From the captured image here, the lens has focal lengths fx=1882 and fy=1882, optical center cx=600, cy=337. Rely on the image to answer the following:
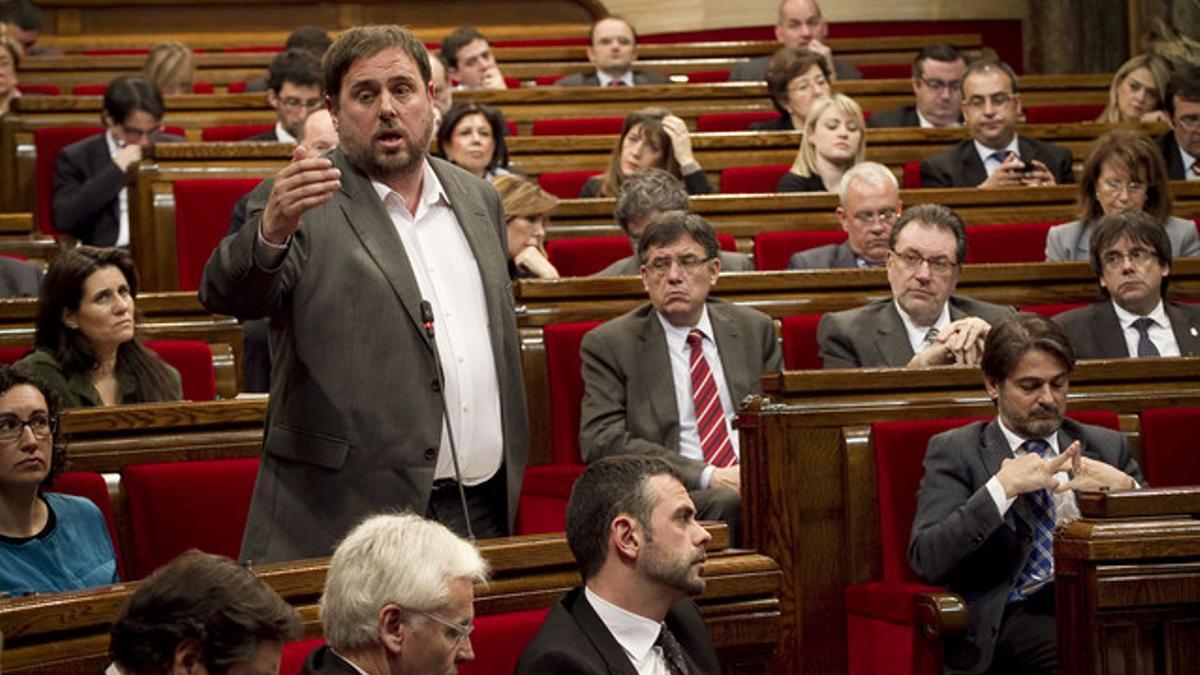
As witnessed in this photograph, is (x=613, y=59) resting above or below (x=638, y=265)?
above

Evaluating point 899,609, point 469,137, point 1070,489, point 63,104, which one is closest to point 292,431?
point 899,609

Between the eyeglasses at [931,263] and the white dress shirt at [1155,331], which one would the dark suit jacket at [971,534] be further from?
the white dress shirt at [1155,331]

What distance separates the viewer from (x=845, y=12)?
22.3ft

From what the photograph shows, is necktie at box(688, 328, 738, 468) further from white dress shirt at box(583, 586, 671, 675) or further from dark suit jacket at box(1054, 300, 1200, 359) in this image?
white dress shirt at box(583, 586, 671, 675)

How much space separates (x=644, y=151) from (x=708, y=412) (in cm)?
118

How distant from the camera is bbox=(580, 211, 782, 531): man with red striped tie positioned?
8.93 feet

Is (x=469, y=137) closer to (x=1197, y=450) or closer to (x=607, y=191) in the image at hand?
(x=607, y=191)

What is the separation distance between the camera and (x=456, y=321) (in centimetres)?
186

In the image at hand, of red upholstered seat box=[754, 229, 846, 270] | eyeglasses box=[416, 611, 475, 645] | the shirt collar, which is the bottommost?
the shirt collar

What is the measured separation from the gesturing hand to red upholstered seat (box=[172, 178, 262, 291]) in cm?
202

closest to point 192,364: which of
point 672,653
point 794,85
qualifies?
point 672,653

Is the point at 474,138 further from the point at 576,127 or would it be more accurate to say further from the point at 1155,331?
the point at 1155,331

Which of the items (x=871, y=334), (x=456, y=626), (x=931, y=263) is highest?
(x=931, y=263)

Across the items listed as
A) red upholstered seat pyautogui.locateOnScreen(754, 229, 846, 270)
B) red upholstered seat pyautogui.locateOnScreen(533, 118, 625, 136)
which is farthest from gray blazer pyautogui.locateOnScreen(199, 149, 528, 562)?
red upholstered seat pyautogui.locateOnScreen(533, 118, 625, 136)
